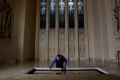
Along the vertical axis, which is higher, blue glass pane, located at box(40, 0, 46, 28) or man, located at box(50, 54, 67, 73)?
blue glass pane, located at box(40, 0, 46, 28)

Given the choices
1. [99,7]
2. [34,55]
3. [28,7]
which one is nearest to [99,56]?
[99,7]

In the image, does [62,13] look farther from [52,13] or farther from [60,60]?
[60,60]

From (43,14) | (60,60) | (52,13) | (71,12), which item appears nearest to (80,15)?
(71,12)

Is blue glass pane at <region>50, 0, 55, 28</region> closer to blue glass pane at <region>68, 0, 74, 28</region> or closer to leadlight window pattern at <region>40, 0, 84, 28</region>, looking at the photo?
leadlight window pattern at <region>40, 0, 84, 28</region>

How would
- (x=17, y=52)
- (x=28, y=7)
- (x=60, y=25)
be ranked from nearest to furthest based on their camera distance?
(x=17, y=52) → (x=28, y=7) → (x=60, y=25)

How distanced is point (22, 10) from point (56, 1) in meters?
2.95

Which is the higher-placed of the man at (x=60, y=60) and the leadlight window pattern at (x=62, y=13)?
the leadlight window pattern at (x=62, y=13)

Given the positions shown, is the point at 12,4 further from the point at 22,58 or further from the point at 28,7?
the point at 22,58

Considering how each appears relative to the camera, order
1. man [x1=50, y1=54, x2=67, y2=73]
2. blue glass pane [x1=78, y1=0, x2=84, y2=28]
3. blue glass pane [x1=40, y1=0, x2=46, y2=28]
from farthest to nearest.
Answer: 1. blue glass pane [x1=40, y1=0, x2=46, y2=28]
2. blue glass pane [x1=78, y1=0, x2=84, y2=28]
3. man [x1=50, y1=54, x2=67, y2=73]

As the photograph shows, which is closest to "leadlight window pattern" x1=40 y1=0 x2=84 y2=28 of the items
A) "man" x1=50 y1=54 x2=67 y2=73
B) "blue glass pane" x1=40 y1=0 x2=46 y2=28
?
"blue glass pane" x1=40 y1=0 x2=46 y2=28

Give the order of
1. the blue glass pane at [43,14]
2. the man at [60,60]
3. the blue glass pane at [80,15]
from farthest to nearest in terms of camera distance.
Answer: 1. the blue glass pane at [43,14]
2. the blue glass pane at [80,15]
3. the man at [60,60]

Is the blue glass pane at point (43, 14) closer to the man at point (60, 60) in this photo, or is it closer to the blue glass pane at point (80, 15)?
the blue glass pane at point (80, 15)

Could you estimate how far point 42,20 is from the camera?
10.8m

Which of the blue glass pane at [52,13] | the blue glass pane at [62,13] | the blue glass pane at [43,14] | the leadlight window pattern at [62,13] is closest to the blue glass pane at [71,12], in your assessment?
the leadlight window pattern at [62,13]
